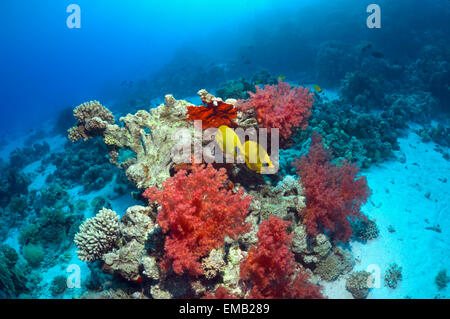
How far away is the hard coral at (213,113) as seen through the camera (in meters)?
3.75

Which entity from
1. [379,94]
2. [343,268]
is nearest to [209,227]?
[343,268]

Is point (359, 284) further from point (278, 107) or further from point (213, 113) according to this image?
point (213, 113)

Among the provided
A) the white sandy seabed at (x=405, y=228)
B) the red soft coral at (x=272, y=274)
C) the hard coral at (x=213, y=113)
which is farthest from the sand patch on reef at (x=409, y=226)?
the hard coral at (x=213, y=113)

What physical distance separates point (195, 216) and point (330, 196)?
7.56 feet

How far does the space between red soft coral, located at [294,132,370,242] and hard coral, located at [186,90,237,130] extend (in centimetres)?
174

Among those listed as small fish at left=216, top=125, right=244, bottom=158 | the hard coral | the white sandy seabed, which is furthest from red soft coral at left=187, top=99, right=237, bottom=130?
the white sandy seabed

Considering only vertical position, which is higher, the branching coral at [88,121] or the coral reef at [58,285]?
the branching coral at [88,121]

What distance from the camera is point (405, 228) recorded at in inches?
195

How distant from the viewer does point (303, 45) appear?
2288cm

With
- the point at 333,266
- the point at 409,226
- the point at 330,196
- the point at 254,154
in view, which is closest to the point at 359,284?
the point at 333,266

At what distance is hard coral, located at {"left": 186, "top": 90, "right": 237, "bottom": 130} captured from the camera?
3.75 meters

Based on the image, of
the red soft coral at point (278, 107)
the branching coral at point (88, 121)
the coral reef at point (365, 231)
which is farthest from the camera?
the branching coral at point (88, 121)

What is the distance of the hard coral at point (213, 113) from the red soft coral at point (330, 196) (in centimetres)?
174

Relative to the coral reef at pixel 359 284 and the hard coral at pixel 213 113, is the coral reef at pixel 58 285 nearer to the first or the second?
the hard coral at pixel 213 113
